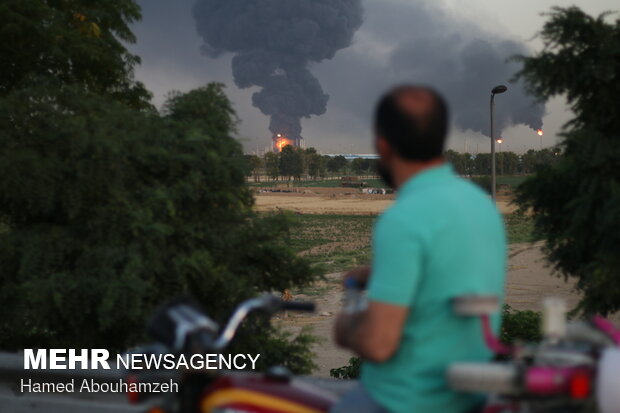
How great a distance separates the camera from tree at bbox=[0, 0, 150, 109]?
10.7 meters

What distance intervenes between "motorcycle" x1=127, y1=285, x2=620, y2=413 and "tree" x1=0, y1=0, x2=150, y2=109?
8.98 meters

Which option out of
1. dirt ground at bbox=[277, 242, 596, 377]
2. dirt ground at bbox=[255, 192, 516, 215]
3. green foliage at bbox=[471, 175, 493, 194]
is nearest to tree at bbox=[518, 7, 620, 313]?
dirt ground at bbox=[277, 242, 596, 377]

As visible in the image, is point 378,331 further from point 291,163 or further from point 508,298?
point 291,163

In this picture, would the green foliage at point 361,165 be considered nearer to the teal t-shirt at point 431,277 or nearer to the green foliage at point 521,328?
the green foliage at point 521,328

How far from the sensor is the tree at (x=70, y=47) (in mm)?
10672

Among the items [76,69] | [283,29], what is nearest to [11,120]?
[76,69]

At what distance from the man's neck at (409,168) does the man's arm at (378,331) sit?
14.6 inches

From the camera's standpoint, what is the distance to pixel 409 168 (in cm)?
201

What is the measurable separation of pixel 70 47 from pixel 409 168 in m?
10.0

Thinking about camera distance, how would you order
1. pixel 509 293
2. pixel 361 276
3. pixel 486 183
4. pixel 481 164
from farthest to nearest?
pixel 481 164
pixel 486 183
pixel 509 293
pixel 361 276

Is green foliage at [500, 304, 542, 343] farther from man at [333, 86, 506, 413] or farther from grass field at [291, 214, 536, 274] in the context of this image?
grass field at [291, 214, 536, 274]

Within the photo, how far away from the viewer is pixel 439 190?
1.92 metres

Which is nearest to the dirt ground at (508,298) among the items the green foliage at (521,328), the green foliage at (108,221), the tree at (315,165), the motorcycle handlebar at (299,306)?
the green foliage at (521,328)

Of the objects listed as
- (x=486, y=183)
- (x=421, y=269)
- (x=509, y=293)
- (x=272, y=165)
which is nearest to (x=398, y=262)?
(x=421, y=269)
